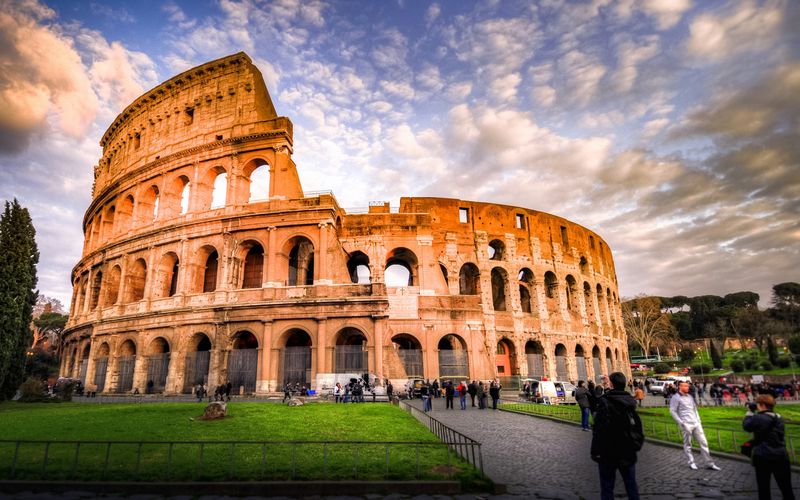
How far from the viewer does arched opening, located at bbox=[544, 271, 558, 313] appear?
113ft

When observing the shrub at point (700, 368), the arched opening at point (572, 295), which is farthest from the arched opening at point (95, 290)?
the shrub at point (700, 368)

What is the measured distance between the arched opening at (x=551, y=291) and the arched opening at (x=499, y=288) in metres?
3.70

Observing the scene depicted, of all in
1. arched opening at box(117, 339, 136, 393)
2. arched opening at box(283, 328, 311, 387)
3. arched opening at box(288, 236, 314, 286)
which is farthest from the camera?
arched opening at box(288, 236, 314, 286)

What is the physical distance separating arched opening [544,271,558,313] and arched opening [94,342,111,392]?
102ft

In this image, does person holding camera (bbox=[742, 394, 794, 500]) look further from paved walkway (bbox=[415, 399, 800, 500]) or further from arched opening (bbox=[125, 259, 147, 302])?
arched opening (bbox=[125, 259, 147, 302])

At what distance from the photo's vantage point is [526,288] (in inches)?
1362

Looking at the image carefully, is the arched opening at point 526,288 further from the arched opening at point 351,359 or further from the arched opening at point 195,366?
the arched opening at point 195,366

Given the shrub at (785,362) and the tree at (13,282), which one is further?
the shrub at (785,362)

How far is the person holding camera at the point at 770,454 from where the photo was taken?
4.80 m

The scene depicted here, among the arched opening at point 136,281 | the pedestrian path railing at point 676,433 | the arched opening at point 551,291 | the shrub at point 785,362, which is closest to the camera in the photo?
the pedestrian path railing at point 676,433

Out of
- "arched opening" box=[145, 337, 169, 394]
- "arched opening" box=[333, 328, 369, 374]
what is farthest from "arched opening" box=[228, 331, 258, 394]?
"arched opening" box=[333, 328, 369, 374]

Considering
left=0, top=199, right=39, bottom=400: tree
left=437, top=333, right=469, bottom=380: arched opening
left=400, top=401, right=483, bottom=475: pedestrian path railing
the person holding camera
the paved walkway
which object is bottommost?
the paved walkway

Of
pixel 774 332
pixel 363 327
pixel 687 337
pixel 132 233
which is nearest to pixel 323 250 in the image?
pixel 363 327

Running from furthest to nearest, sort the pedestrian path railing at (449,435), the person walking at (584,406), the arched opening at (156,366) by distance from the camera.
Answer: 1. the arched opening at (156,366)
2. the person walking at (584,406)
3. the pedestrian path railing at (449,435)
